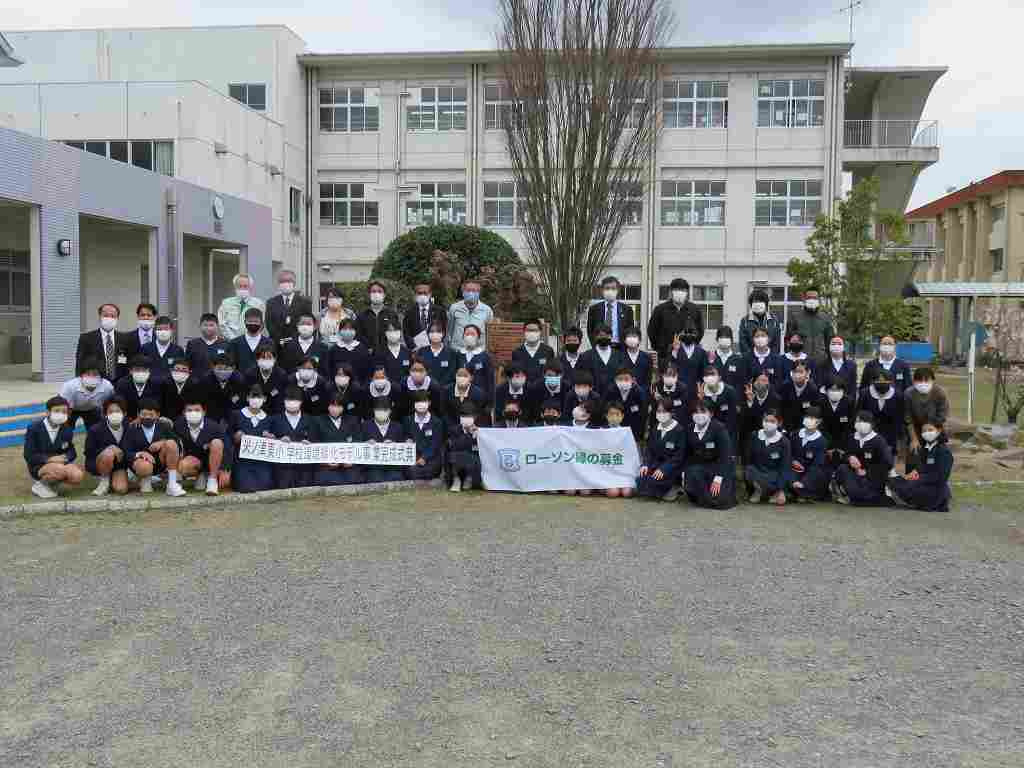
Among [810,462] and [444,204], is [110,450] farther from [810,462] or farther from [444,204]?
[444,204]

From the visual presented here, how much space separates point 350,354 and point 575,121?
8.27m

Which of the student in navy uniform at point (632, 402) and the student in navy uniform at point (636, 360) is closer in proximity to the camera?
the student in navy uniform at point (632, 402)

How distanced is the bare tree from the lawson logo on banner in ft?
27.6

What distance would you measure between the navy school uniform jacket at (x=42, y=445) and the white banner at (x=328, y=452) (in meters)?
1.79

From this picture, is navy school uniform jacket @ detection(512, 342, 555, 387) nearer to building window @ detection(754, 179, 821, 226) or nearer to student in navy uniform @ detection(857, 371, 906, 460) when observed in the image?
student in navy uniform @ detection(857, 371, 906, 460)

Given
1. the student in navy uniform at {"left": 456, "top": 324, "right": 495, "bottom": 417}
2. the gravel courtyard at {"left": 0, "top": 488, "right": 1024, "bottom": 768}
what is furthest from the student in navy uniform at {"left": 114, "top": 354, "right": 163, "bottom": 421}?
the student in navy uniform at {"left": 456, "top": 324, "right": 495, "bottom": 417}

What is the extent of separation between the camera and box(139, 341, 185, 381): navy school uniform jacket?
431 inches

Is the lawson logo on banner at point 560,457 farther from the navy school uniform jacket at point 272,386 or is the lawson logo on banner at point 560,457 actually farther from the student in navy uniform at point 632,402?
the navy school uniform jacket at point 272,386

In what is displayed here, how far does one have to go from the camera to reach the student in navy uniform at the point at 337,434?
A: 10.3 meters

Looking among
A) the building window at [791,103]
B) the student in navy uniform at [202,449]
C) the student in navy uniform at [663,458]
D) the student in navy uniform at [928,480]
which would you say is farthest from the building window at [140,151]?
the student in navy uniform at [928,480]

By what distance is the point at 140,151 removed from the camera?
2814cm

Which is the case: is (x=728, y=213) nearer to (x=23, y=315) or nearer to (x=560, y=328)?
(x=560, y=328)

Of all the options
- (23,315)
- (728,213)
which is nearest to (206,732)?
(23,315)

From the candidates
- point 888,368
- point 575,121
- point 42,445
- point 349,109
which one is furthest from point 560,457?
point 349,109
